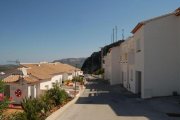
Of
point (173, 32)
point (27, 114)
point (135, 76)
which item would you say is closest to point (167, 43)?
point (173, 32)

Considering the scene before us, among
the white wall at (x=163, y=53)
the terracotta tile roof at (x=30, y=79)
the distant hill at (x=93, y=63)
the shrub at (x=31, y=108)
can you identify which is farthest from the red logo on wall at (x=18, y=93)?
the distant hill at (x=93, y=63)

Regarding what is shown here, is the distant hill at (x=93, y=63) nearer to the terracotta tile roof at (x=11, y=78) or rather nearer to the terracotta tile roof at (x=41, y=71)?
the terracotta tile roof at (x=41, y=71)

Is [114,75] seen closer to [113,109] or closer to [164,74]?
[164,74]

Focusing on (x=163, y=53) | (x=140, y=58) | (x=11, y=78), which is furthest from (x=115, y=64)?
(x=11, y=78)

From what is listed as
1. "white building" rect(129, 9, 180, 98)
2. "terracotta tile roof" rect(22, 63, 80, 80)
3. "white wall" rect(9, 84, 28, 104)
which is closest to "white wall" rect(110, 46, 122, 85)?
"terracotta tile roof" rect(22, 63, 80, 80)

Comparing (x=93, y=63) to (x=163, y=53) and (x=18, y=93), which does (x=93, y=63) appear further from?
(x=18, y=93)

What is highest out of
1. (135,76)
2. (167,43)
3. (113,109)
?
(167,43)

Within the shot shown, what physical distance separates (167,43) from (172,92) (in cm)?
443

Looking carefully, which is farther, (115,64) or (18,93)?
(115,64)

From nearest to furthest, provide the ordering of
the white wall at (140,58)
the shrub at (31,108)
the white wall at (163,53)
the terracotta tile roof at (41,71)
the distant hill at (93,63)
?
the shrub at (31,108) → the white wall at (163,53) → the white wall at (140,58) → the terracotta tile roof at (41,71) → the distant hill at (93,63)

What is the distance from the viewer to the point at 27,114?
16875mm

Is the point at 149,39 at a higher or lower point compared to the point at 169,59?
higher

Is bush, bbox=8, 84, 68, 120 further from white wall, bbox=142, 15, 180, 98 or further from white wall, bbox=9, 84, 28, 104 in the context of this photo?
white wall, bbox=142, 15, 180, 98

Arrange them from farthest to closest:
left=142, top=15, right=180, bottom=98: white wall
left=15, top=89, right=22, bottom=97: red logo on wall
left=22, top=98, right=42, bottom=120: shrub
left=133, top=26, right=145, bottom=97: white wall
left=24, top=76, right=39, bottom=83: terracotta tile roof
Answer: left=24, top=76, right=39, bottom=83: terracotta tile roof < left=133, top=26, right=145, bottom=97: white wall < left=142, top=15, right=180, bottom=98: white wall < left=15, top=89, right=22, bottom=97: red logo on wall < left=22, top=98, right=42, bottom=120: shrub
